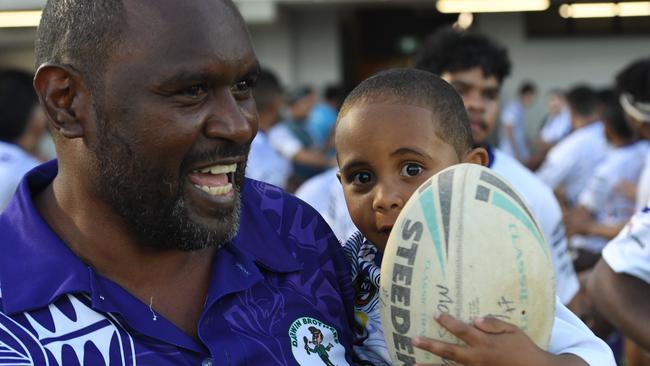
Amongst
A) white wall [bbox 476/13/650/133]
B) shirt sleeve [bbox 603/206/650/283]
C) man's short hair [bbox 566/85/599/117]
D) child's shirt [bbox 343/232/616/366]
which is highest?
child's shirt [bbox 343/232/616/366]

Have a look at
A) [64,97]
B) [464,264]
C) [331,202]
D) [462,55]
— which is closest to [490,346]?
[464,264]

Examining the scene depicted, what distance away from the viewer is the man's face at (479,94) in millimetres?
4285

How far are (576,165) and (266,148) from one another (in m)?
3.10

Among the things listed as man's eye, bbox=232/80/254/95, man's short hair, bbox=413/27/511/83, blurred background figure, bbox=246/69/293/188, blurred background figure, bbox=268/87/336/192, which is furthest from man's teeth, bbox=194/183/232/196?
blurred background figure, bbox=268/87/336/192

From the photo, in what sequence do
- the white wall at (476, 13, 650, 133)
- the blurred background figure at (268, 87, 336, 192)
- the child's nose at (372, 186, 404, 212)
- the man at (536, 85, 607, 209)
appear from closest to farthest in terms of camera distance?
1. the child's nose at (372, 186, 404, 212)
2. the man at (536, 85, 607, 209)
3. the blurred background figure at (268, 87, 336, 192)
4. the white wall at (476, 13, 650, 133)

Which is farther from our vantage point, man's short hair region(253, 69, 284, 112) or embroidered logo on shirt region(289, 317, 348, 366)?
man's short hair region(253, 69, 284, 112)

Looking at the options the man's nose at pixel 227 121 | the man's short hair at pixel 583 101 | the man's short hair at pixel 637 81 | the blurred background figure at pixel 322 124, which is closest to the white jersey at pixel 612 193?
the man's short hair at pixel 637 81

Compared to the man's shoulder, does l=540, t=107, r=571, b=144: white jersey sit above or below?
below

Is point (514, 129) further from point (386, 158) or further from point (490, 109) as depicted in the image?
point (386, 158)

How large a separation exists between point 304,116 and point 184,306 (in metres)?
10.5

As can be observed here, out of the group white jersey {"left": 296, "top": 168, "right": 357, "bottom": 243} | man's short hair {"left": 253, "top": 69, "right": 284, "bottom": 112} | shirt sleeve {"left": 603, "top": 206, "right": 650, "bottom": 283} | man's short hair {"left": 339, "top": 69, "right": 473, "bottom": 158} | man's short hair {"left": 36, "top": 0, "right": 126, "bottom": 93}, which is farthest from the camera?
man's short hair {"left": 253, "top": 69, "right": 284, "bottom": 112}

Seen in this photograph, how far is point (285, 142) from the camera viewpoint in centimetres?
1025

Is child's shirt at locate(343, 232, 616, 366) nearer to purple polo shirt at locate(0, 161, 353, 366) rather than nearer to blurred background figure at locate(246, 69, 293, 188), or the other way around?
purple polo shirt at locate(0, 161, 353, 366)

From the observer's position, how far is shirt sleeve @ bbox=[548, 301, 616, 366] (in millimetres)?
2084
